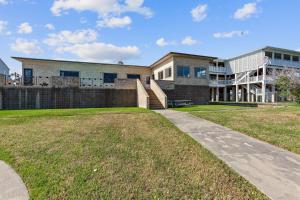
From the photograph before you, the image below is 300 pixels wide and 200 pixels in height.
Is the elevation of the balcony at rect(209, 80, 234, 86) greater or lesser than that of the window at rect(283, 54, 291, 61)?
lesser

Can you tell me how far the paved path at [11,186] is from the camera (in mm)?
3098

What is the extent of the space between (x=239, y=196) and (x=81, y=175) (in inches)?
115

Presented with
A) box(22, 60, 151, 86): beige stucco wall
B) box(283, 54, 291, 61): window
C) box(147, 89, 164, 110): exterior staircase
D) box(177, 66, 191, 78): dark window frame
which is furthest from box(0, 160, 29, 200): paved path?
box(283, 54, 291, 61): window

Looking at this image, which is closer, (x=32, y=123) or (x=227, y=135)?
(x=227, y=135)

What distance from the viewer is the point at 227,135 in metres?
6.73

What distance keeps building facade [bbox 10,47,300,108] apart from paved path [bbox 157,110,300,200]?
377 inches

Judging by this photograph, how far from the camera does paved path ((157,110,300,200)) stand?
128 inches

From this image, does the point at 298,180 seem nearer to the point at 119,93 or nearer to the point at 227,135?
the point at 227,135

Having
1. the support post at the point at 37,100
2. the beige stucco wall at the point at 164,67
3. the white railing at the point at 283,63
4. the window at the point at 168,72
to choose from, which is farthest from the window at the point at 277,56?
the support post at the point at 37,100

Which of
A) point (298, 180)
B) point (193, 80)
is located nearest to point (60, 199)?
point (298, 180)

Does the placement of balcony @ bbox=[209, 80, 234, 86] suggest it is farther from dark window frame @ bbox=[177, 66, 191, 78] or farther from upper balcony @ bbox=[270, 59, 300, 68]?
dark window frame @ bbox=[177, 66, 191, 78]

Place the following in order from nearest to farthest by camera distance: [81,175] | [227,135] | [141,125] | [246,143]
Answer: [81,175]
[246,143]
[227,135]
[141,125]

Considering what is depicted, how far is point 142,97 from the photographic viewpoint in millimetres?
16062

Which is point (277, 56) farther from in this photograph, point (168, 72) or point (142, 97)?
point (142, 97)
